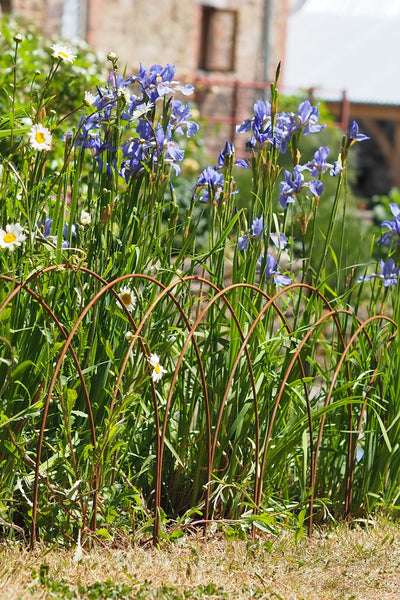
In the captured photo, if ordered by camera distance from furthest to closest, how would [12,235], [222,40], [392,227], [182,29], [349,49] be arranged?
[349,49], [222,40], [182,29], [392,227], [12,235]

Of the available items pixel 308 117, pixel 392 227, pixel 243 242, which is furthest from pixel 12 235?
pixel 392 227

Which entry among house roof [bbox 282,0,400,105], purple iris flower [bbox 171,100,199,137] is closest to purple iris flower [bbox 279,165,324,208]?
purple iris flower [bbox 171,100,199,137]

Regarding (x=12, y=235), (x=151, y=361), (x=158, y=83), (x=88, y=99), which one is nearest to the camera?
(x=12, y=235)

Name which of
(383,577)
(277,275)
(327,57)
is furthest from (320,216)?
(327,57)

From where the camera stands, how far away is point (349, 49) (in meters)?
18.7

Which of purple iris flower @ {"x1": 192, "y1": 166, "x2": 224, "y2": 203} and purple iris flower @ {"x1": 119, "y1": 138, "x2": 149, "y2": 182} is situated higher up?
purple iris flower @ {"x1": 119, "y1": 138, "x2": 149, "y2": 182}

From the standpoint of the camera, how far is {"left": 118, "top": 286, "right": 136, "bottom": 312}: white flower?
84.8 inches

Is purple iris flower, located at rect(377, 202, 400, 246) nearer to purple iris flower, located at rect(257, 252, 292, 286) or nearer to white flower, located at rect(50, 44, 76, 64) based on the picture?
purple iris flower, located at rect(257, 252, 292, 286)

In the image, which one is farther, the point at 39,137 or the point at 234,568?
the point at 234,568

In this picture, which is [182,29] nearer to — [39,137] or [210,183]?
[210,183]

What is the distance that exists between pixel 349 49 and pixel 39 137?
17.9m

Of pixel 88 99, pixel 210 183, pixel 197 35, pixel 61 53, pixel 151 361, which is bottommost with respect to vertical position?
pixel 151 361

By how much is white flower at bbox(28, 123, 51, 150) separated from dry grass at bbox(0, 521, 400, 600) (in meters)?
1.01

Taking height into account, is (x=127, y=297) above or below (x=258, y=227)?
below
